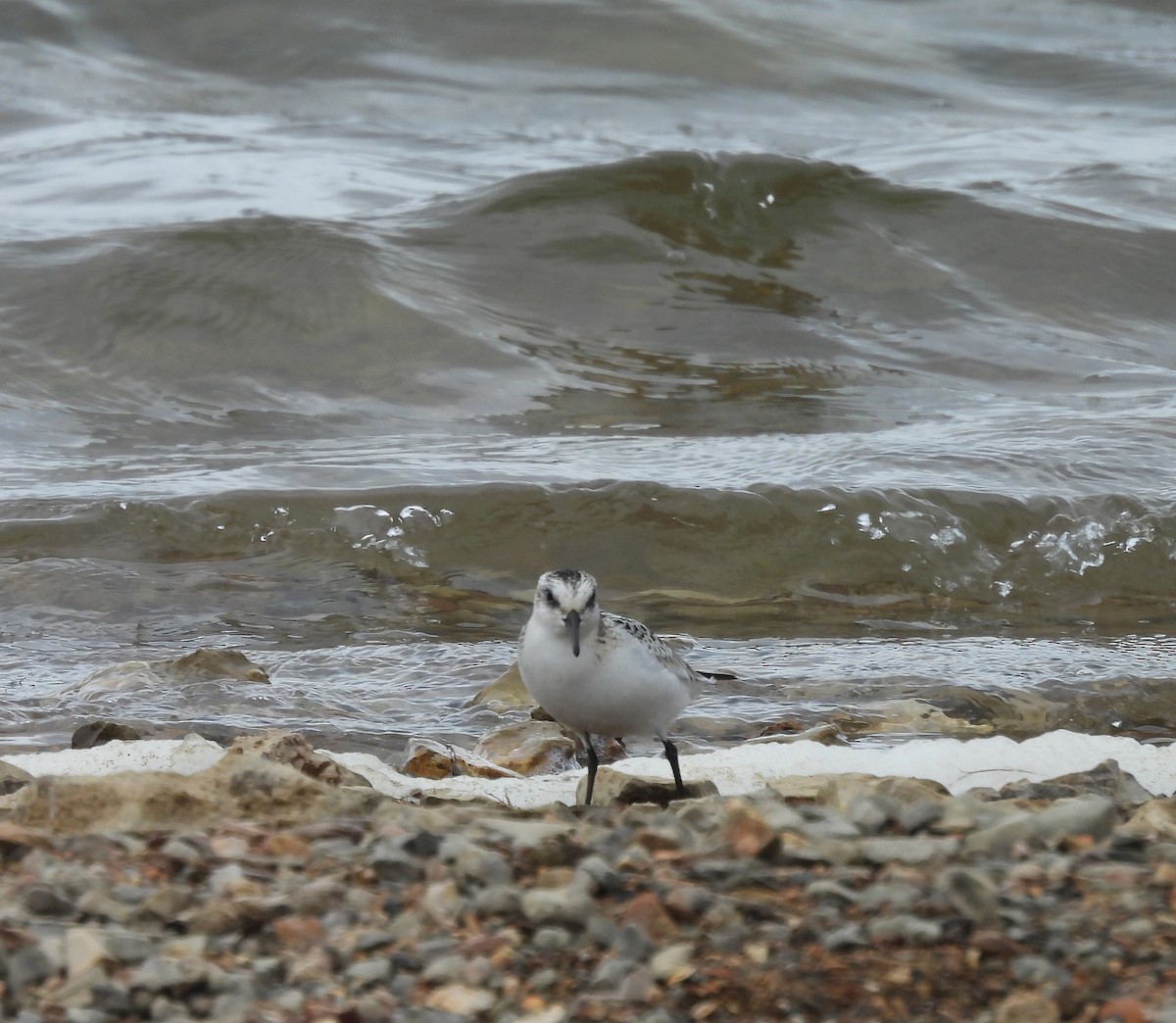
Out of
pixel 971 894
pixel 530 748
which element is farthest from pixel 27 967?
pixel 530 748

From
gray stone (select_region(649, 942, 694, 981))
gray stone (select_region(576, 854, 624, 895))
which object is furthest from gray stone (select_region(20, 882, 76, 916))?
gray stone (select_region(649, 942, 694, 981))

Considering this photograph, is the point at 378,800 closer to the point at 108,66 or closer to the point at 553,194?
the point at 553,194

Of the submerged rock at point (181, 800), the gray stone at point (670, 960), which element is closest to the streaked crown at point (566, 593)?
the submerged rock at point (181, 800)

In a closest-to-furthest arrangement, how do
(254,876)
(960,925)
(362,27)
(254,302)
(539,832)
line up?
(960,925)
(254,876)
(539,832)
(254,302)
(362,27)

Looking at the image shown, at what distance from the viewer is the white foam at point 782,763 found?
468 centimetres

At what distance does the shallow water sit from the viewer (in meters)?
6.70

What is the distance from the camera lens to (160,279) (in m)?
11.1

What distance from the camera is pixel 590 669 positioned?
15.1 feet

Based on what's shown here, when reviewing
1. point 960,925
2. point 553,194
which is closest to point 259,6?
point 553,194

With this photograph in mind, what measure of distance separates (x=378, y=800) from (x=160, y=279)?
25.7ft

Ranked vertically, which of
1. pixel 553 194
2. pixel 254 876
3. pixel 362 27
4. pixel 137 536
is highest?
pixel 362 27

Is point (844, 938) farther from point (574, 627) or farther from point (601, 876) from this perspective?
point (574, 627)

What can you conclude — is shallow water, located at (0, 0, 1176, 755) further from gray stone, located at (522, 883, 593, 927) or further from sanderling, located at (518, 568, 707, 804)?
gray stone, located at (522, 883, 593, 927)

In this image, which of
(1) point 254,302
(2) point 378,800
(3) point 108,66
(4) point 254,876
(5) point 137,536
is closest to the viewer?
(4) point 254,876
